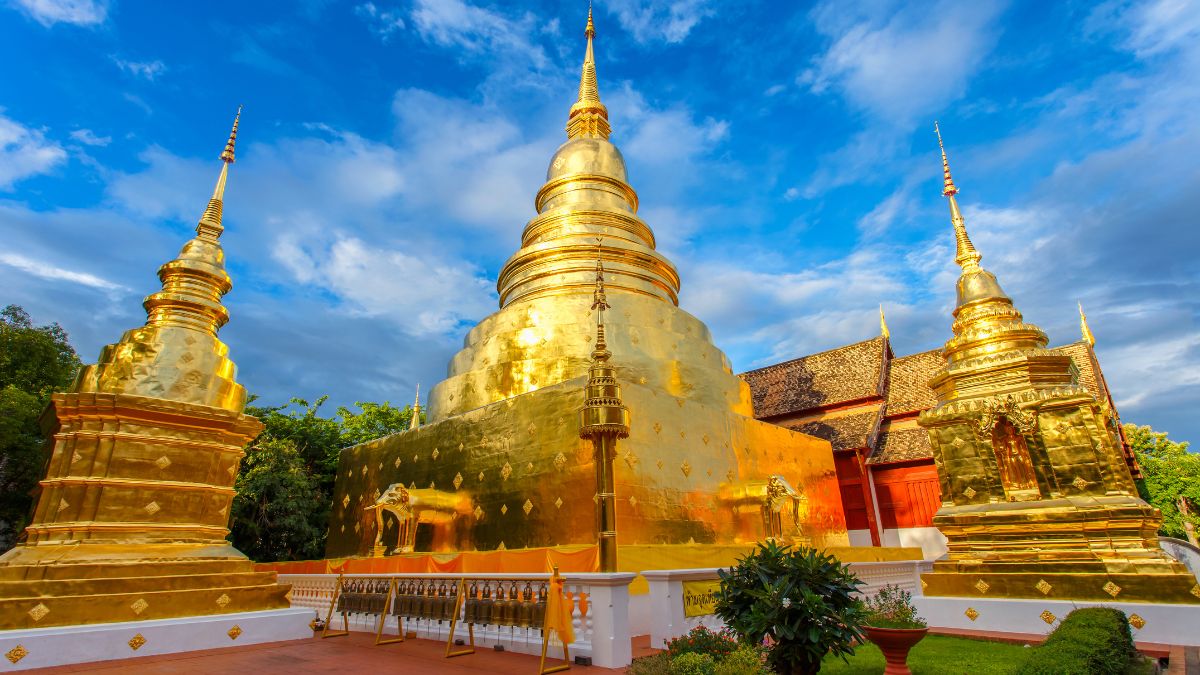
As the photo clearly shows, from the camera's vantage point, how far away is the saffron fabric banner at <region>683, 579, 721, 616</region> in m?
6.86

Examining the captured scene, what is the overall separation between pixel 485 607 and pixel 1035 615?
7.13 meters

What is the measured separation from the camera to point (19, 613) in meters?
6.14

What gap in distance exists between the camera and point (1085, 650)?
4574 mm

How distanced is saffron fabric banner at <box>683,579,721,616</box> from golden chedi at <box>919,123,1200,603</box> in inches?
163

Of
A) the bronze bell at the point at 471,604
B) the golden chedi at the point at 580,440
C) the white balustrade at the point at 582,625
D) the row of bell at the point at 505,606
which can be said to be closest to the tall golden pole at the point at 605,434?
the golden chedi at the point at 580,440

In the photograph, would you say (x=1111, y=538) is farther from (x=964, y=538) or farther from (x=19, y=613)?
(x=19, y=613)

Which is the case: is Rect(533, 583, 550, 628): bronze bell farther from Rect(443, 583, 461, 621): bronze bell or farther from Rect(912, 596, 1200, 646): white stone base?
Rect(912, 596, 1200, 646): white stone base

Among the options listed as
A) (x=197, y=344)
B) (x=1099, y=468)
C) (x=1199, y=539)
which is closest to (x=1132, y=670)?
(x=1099, y=468)

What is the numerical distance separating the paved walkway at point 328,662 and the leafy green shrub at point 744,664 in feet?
4.64

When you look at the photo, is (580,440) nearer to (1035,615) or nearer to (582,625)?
(582,625)

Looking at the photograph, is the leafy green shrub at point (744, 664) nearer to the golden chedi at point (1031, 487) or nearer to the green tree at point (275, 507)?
the golden chedi at point (1031, 487)

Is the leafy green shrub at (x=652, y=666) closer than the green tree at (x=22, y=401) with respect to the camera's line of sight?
Yes

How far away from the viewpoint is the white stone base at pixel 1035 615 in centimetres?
697

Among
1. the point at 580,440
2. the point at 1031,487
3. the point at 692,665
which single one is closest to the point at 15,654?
the point at 692,665
